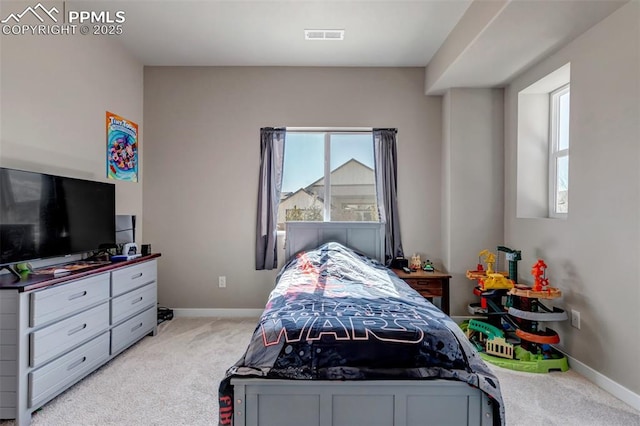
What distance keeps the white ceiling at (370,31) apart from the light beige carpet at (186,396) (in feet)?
8.09

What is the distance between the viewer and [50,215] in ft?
7.00

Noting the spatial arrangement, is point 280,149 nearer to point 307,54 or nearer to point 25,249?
point 307,54

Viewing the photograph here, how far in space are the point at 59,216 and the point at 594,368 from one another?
153 inches

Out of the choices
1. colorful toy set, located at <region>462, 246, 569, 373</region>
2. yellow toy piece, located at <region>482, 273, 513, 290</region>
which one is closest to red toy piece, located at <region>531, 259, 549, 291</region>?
colorful toy set, located at <region>462, 246, 569, 373</region>

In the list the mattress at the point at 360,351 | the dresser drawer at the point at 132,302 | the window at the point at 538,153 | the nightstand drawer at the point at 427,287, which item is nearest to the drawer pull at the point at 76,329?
the dresser drawer at the point at 132,302

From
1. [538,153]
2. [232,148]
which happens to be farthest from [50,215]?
[538,153]

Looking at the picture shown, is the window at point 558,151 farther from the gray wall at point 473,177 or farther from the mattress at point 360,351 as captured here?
the mattress at point 360,351

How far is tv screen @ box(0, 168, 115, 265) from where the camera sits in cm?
187

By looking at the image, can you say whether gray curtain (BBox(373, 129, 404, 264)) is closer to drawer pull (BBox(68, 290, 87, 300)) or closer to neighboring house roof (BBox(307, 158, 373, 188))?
neighboring house roof (BBox(307, 158, 373, 188))

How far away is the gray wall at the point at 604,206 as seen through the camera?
1.97 metres

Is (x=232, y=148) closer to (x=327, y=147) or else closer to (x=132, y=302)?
(x=327, y=147)

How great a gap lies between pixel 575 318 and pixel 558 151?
1480 millimetres

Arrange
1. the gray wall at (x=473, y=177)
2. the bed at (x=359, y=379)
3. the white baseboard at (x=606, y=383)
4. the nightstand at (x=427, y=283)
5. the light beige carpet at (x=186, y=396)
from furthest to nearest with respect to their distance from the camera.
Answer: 1. the gray wall at (x=473, y=177)
2. the nightstand at (x=427, y=283)
3. the white baseboard at (x=606, y=383)
4. the light beige carpet at (x=186, y=396)
5. the bed at (x=359, y=379)

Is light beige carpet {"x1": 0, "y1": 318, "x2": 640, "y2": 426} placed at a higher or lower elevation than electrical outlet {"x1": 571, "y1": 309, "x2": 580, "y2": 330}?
lower
